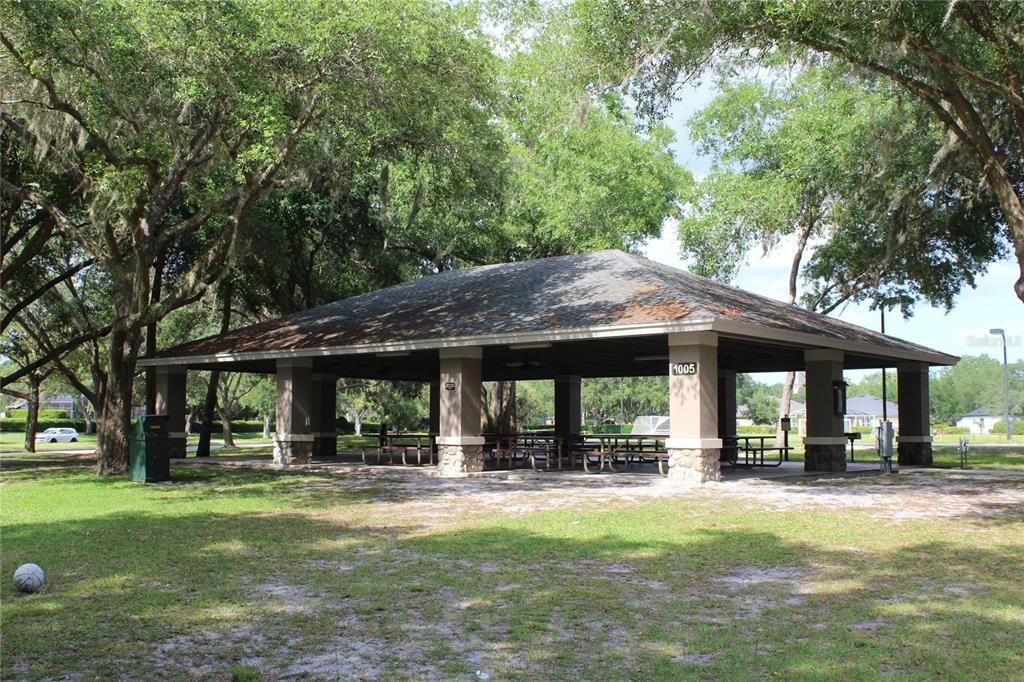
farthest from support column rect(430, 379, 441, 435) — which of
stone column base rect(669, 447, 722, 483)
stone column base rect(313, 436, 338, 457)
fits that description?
stone column base rect(669, 447, 722, 483)

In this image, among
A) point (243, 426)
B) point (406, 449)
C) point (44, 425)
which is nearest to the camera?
point (406, 449)

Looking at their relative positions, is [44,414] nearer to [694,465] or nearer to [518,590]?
[694,465]

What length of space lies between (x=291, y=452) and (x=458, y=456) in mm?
4971

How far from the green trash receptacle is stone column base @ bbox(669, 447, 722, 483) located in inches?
367

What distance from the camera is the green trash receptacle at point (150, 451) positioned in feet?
54.8

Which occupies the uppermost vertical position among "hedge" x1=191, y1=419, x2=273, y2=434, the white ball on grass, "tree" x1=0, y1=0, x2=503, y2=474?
"tree" x1=0, y1=0, x2=503, y2=474

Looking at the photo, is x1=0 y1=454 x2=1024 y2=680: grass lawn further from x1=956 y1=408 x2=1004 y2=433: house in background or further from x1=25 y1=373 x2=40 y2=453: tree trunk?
x1=956 y1=408 x2=1004 y2=433: house in background

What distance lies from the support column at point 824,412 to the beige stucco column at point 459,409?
Result: 7002 mm

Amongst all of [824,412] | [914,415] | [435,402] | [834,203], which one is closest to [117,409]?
[435,402]

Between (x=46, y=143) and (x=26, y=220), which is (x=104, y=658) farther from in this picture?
(x=26, y=220)

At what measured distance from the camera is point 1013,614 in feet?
20.0

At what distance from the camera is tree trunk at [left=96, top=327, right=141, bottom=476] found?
18219 mm

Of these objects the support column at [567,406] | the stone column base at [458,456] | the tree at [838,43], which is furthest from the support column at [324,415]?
the tree at [838,43]

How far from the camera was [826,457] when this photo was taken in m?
19.6
